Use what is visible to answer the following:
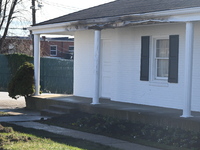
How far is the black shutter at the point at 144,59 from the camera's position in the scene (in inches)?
572

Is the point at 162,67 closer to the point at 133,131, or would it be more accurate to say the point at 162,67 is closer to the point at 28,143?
the point at 133,131

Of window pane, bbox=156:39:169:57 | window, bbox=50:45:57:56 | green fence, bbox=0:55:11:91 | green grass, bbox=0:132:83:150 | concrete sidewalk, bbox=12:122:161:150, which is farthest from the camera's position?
window, bbox=50:45:57:56

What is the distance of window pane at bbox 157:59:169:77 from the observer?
557 inches

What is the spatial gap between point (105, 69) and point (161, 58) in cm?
309

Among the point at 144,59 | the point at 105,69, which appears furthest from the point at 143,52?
the point at 105,69

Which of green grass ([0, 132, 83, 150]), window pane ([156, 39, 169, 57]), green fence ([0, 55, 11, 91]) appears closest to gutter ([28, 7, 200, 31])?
window pane ([156, 39, 169, 57])

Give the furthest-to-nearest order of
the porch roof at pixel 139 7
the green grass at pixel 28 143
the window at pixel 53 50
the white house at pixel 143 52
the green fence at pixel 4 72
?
the window at pixel 53 50 < the green fence at pixel 4 72 < the porch roof at pixel 139 7 < the white house at pixel 143 52 < the green grass at pixel 28 143

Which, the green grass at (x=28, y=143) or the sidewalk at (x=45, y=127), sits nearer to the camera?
the green grass at (x=28, y=143)

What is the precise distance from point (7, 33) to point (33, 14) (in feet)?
15.8

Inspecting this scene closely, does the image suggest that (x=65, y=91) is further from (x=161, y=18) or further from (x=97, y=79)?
(x=161, y=18)

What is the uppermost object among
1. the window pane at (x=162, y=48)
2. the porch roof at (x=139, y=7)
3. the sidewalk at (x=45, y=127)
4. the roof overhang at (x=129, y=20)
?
the porch roof at (x=139, y=7)

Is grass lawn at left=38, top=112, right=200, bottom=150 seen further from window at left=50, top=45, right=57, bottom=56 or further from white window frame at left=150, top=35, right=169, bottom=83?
window at left=50, top=45, right=57, bottom=56

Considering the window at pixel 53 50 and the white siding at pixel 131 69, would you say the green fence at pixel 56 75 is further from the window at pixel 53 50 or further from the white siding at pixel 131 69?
the window at pixel 53 50

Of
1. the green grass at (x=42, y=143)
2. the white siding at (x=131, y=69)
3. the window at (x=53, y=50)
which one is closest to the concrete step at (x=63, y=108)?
A: the white siding at (x=131, y=69)
